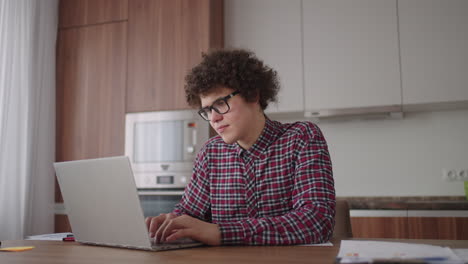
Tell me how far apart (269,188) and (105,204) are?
55cm

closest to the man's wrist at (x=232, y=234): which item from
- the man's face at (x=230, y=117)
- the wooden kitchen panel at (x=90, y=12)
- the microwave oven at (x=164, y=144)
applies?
the man's face at (x=230, y=117)

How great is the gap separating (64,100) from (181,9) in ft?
3.94

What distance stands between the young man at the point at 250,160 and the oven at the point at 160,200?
1.54m

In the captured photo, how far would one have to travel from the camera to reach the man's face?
4.49ft

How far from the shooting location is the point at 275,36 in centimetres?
324

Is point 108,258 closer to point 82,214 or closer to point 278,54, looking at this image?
point 82,214

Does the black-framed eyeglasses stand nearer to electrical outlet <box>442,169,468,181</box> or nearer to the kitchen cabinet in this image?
the kitchen cabinet

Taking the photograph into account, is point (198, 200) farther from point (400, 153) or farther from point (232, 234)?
point (400, 153)

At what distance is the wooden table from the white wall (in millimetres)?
2178

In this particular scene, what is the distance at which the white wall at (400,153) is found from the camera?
3.06 meters

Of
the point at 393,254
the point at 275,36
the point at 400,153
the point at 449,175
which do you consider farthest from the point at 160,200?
the point at 393,254

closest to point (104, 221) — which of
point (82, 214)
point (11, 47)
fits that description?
point (82, 214)

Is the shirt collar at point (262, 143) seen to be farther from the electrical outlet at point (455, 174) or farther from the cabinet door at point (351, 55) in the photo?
the electrical outlet at point (455, 174)

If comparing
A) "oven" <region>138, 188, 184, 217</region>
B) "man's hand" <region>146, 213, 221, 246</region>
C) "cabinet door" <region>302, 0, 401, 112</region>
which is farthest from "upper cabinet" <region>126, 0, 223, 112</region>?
"man's hand" <region>146, 213, 221, 246</region>
